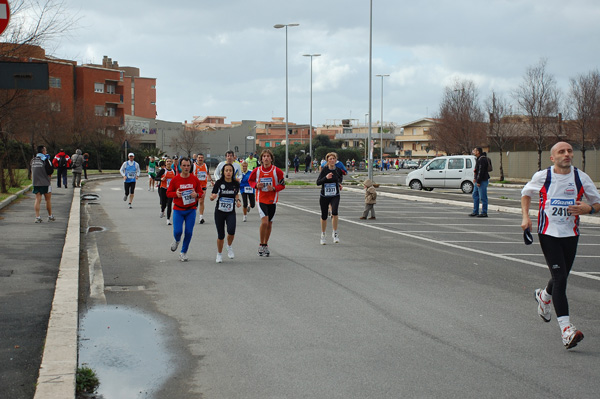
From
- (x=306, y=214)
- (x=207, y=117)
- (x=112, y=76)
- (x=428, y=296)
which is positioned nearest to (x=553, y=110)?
(x=306, y=214)

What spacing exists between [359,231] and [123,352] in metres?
10.00

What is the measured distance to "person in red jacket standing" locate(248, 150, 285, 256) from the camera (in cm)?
1131

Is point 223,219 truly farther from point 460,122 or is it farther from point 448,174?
point 460,122

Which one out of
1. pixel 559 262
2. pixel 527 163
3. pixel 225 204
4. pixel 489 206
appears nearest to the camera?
pixel 559 262

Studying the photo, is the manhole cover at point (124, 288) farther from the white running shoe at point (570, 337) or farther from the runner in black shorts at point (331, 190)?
the runner in black shorts at point (331, 190)

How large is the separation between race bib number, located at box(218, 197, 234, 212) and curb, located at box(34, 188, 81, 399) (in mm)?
2421

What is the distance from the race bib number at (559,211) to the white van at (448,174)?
84.3ft

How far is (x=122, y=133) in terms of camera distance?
70312 mm

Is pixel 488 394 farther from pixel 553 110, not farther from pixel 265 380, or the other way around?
pixel 553 110

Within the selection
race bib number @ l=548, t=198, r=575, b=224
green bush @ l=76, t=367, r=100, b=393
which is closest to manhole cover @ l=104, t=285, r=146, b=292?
green bush @ l=76, t=367, r=100, b=393

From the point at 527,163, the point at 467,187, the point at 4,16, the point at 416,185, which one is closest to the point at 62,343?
the point at 4,16

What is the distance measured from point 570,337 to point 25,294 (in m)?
5.71

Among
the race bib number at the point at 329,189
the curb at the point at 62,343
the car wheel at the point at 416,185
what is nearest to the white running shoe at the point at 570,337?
the curb at the point at 62,343

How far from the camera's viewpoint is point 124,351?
5828 millimetres
